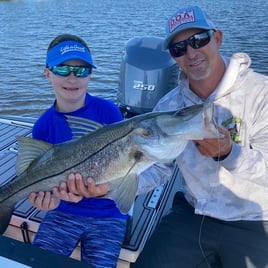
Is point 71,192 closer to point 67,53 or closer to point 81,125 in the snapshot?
point 81,125

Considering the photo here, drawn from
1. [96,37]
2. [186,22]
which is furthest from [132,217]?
[96,37]

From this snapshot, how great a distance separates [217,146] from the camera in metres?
2.08

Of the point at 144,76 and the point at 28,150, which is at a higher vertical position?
the point at 28,150

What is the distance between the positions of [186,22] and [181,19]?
57mm

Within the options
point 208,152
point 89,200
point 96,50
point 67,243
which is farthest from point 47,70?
point 96,50

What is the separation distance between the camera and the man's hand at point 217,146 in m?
2.05

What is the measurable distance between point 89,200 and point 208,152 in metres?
1.10

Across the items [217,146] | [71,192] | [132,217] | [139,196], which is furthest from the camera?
[139,196]

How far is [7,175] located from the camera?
363 centimetres

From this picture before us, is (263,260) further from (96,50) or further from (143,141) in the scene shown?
(96,50)

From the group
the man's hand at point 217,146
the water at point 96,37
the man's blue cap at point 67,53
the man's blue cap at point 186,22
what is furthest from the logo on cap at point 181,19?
the water at point 96,37

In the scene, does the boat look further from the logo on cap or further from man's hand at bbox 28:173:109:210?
the logo on cap

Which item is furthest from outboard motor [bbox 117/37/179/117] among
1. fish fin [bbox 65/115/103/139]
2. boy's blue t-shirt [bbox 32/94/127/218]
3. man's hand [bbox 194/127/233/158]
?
man's hand [bbox 194/127/233/158]

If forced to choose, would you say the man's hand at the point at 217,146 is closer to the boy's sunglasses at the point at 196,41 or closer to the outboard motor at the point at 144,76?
the boy's sunglasses at the point at 196,41
